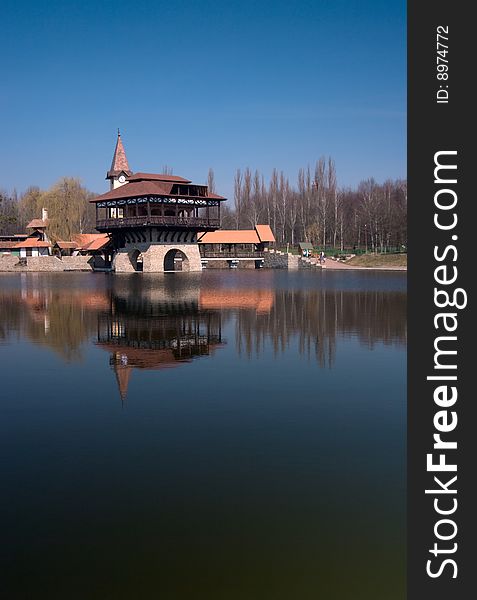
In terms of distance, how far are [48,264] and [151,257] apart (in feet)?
68.6

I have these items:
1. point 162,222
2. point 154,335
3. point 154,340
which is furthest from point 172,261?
point 154,340

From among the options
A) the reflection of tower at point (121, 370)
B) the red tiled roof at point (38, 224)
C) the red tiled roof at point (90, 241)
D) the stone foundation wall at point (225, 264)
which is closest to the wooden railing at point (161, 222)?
the red tiled roof at point (90, 241)

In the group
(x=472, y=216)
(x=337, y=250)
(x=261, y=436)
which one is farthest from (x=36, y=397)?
(x=337, y=250)

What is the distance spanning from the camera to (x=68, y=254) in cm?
8050

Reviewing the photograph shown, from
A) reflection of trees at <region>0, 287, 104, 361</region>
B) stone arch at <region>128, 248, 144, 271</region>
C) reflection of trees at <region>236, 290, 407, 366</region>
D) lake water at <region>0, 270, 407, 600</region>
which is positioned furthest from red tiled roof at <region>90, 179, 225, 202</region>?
lake water at <region>0, 270, 407, 600</region>

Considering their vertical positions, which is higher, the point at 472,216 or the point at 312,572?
the point at 472,216

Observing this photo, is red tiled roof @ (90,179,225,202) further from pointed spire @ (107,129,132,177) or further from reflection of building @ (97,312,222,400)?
reflection of building @ (97,312,222,400)

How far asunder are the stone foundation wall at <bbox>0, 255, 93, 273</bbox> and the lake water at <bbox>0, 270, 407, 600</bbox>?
59527 millimetres

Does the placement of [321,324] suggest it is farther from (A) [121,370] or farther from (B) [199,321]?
(A) [121,370]

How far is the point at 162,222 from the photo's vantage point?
56031 millimetres

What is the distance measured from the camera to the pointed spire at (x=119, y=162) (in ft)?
249

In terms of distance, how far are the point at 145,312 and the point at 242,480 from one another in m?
16.8

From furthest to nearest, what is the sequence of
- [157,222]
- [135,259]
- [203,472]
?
[135,259] → [157,222] → [203,472]

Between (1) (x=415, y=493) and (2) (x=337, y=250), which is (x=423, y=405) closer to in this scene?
(1) (x=415, y=493)
